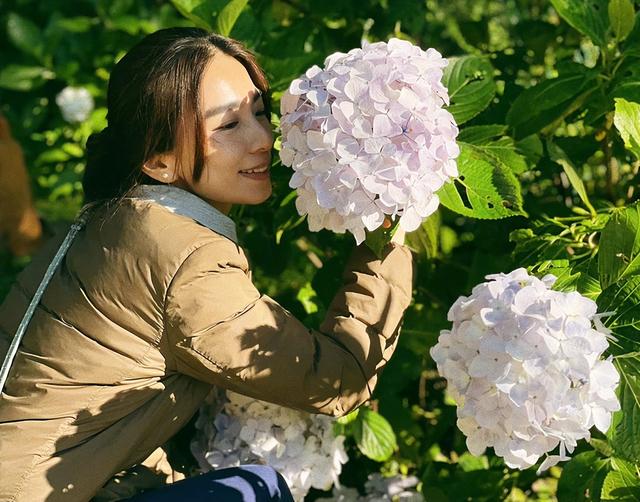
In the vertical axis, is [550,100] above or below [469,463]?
above

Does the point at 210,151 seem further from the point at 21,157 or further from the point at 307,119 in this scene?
the point at 21,157

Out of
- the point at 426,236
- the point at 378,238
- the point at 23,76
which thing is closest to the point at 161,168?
the point at 378,238

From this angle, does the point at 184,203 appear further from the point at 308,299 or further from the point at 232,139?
the point at 308,299

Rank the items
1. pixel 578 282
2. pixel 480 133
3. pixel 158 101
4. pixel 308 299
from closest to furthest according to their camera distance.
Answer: pixel 578 282 < pixel 158 101 < pixel 480 133 < pixel 308 299

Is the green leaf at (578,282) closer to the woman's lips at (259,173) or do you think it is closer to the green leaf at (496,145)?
the green leaf at (496,145)

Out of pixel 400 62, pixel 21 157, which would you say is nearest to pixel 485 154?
pixel 400 62

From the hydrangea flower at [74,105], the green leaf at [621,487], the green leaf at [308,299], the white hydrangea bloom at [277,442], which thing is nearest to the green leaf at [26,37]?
the hydrangea flower at [74,105]

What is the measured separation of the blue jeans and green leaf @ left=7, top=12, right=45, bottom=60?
2284 mm

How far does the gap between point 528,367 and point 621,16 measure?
904 millimetres

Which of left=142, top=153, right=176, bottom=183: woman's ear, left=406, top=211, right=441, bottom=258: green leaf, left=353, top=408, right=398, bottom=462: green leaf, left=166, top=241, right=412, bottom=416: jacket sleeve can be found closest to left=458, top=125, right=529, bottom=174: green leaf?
left=406, top=211, right=441, bottom=258: green leaf

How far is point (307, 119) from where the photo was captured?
60.8 inches

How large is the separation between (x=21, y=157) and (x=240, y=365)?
281 centimetres

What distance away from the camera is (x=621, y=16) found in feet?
6.01

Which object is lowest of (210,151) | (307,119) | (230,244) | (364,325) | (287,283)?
(287,283)
